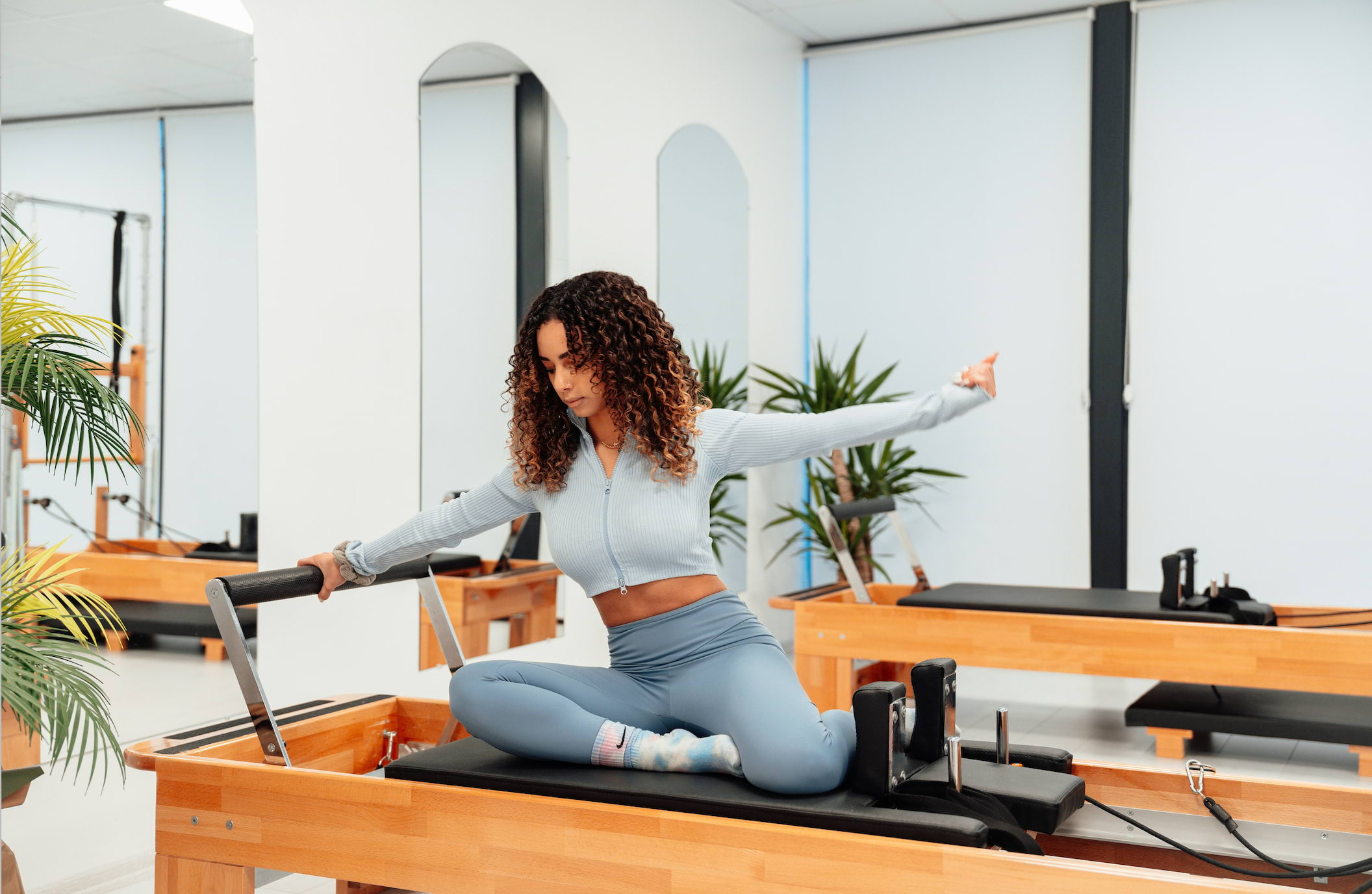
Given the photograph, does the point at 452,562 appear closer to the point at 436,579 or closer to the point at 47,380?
the point at 436,579

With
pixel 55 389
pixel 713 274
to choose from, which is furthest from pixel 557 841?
pixel 713 274

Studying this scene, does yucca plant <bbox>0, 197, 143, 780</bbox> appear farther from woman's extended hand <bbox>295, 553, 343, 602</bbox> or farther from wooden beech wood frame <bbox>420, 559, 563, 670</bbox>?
wooden beech wood frame <bbox>420, 559, 563, 670</bbox>

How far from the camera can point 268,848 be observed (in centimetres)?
200

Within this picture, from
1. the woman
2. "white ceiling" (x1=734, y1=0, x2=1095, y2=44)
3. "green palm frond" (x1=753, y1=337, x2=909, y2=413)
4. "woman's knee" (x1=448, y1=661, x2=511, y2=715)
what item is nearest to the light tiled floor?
"woman's knee" (x1=448, y1=661, x2=511, y2=715)

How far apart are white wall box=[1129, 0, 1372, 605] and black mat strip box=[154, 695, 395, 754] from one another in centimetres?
422

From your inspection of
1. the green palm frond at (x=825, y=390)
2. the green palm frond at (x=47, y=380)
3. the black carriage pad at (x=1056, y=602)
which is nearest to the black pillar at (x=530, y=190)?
the green palm frond at (x=825, y=390)

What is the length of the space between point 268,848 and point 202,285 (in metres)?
1.66

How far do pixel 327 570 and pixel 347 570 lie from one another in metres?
0.05

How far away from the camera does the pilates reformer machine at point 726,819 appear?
5.56ft

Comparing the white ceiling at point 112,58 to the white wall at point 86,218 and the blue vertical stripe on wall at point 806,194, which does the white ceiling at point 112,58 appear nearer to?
the white wall at point 86,218

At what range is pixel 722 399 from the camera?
5445mm

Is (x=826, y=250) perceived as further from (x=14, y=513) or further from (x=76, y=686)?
(x=76, y=686)

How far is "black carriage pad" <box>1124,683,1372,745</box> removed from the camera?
3.61 meters

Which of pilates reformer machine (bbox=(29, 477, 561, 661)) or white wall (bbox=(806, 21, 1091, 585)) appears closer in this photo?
pilates reformer machine (bbox=(29, 477, 561, 661))
